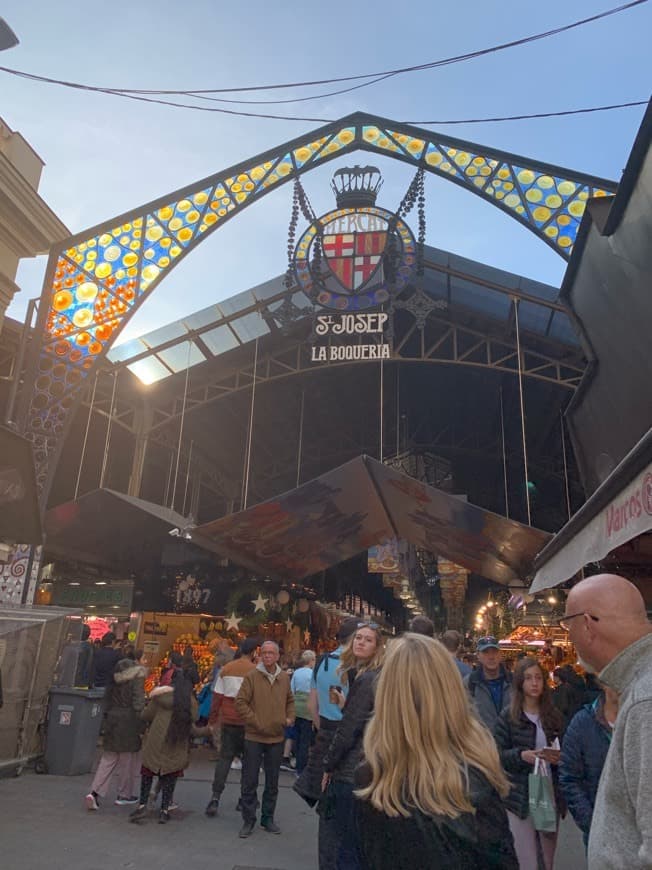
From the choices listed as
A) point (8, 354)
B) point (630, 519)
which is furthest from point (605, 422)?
point (8, 354)

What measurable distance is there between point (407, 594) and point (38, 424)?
1303 centimetres

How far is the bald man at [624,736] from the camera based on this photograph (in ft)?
3.98

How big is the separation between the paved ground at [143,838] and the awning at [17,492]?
2771 millimetres

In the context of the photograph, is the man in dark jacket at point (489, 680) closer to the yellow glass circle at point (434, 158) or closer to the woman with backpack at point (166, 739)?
the woman with backpack at point (166, 739)

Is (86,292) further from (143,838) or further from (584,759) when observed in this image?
(584,759)

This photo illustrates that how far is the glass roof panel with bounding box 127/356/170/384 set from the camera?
50.4 feet

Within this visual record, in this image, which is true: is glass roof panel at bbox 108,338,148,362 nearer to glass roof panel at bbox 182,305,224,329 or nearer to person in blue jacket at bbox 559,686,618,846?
glass roof panel at bbox 182,305,224,329

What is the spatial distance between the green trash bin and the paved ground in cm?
75

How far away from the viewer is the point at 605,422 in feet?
25.3

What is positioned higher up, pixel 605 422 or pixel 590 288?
pixel 590 288

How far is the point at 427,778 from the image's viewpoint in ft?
5.36

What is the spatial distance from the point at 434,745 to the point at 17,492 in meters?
6.52

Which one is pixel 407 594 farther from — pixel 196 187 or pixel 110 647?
pixel 196 187

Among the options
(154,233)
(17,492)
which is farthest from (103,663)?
(154,233)
